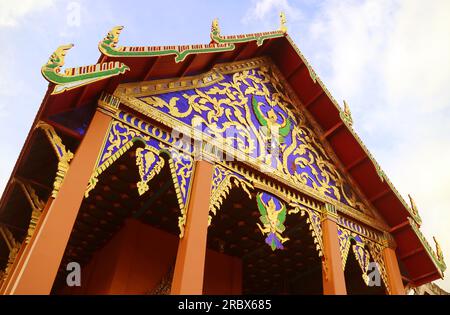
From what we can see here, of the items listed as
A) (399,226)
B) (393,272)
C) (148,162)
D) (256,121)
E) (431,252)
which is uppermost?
(256,121)

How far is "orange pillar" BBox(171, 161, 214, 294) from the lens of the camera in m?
5.30

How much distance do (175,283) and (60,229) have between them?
1.60 metres

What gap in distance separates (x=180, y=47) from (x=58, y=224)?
3.55 metres

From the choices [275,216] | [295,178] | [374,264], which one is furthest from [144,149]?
[374,264]

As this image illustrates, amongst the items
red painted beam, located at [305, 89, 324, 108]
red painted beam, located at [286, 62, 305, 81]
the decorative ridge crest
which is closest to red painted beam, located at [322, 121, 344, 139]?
red painted beam, located at [305, 89, 324, 108]

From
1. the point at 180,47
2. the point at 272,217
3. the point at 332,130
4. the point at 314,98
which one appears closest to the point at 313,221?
the point at 272,217

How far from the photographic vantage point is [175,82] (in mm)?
7281

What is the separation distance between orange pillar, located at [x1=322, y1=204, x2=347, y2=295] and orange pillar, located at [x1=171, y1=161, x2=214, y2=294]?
277 centimetres

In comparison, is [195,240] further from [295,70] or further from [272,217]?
[295,70]

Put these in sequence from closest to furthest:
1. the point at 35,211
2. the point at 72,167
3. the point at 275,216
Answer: the point at 72,167, the point at 35,211, the point at 275,216

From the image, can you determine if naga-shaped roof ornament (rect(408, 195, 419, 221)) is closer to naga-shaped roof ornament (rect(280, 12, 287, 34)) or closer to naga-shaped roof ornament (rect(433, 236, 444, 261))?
naga-shaped roof ornament (rect(433, 236, 444, 261))

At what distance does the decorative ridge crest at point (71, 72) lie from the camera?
509cm

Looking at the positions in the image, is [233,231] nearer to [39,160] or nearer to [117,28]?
[39,160]

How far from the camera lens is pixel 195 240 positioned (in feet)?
18.7
